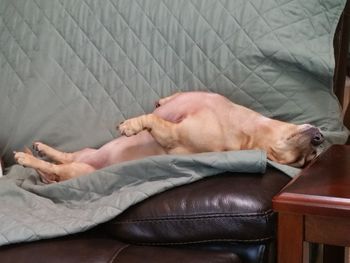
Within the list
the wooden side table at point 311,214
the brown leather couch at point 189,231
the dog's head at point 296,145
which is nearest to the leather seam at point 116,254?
the brown leather couch at point 189,231

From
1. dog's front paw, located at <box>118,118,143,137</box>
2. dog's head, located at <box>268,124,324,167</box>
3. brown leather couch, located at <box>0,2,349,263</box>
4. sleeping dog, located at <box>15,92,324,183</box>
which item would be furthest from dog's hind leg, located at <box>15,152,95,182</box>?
dog's head, located at <box>268,124,324,167</box>

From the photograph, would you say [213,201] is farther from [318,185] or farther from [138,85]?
[138,85]

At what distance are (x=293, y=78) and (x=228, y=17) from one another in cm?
24

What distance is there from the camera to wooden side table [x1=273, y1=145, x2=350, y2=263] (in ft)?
2.74

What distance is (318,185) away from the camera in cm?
91

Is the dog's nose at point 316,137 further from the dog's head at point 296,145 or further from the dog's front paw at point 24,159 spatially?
the dog's front paw at point 24,159

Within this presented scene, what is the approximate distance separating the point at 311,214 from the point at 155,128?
506mm

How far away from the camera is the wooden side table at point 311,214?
0.83 metres

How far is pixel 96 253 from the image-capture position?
0.96 metres

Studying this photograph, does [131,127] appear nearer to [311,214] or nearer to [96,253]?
[96,253]

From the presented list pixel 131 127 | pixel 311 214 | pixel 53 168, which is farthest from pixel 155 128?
pixel 311 214

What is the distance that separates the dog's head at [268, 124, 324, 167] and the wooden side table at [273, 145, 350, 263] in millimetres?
197

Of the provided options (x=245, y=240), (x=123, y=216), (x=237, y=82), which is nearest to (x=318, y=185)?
(x=245, y=240)

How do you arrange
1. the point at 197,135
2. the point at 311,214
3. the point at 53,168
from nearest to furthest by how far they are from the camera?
the point at 311,214, the point at 197,135, the point at 53,168
